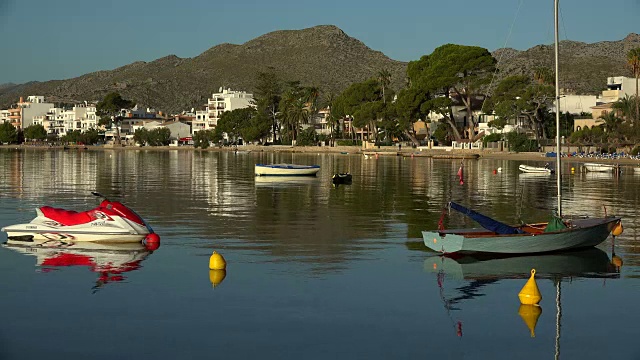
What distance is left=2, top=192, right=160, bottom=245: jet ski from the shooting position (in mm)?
33344

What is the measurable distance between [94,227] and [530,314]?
1860 centimetres

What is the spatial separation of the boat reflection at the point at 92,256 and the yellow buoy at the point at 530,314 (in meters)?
13.0

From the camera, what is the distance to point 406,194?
208 feet

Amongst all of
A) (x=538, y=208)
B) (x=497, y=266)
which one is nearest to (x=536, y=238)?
(x=497, y=266)

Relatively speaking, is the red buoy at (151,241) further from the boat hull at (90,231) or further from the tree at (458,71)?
the tree at (458,71)

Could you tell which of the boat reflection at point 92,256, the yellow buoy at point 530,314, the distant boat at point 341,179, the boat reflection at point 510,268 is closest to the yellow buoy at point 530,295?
the yellow buoy at point 530,314

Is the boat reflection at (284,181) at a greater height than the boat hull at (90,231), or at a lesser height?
greater

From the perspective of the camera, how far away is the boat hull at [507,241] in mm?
30609

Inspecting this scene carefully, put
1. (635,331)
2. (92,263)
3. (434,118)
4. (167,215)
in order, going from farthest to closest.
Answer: (434,118), (167,215), (92,263), (635,331)

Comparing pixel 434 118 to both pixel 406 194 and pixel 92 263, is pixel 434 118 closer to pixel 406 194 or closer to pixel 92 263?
pixel 406 194

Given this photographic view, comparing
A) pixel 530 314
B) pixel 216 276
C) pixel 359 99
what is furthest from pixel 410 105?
pixel 530 314

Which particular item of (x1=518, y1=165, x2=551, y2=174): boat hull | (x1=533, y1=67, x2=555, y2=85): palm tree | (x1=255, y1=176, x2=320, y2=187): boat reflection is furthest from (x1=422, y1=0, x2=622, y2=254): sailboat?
(x1=533, y1=67, x2=555, y2=85): palm tree

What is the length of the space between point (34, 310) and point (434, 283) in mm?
12536

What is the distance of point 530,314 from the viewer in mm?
22734
